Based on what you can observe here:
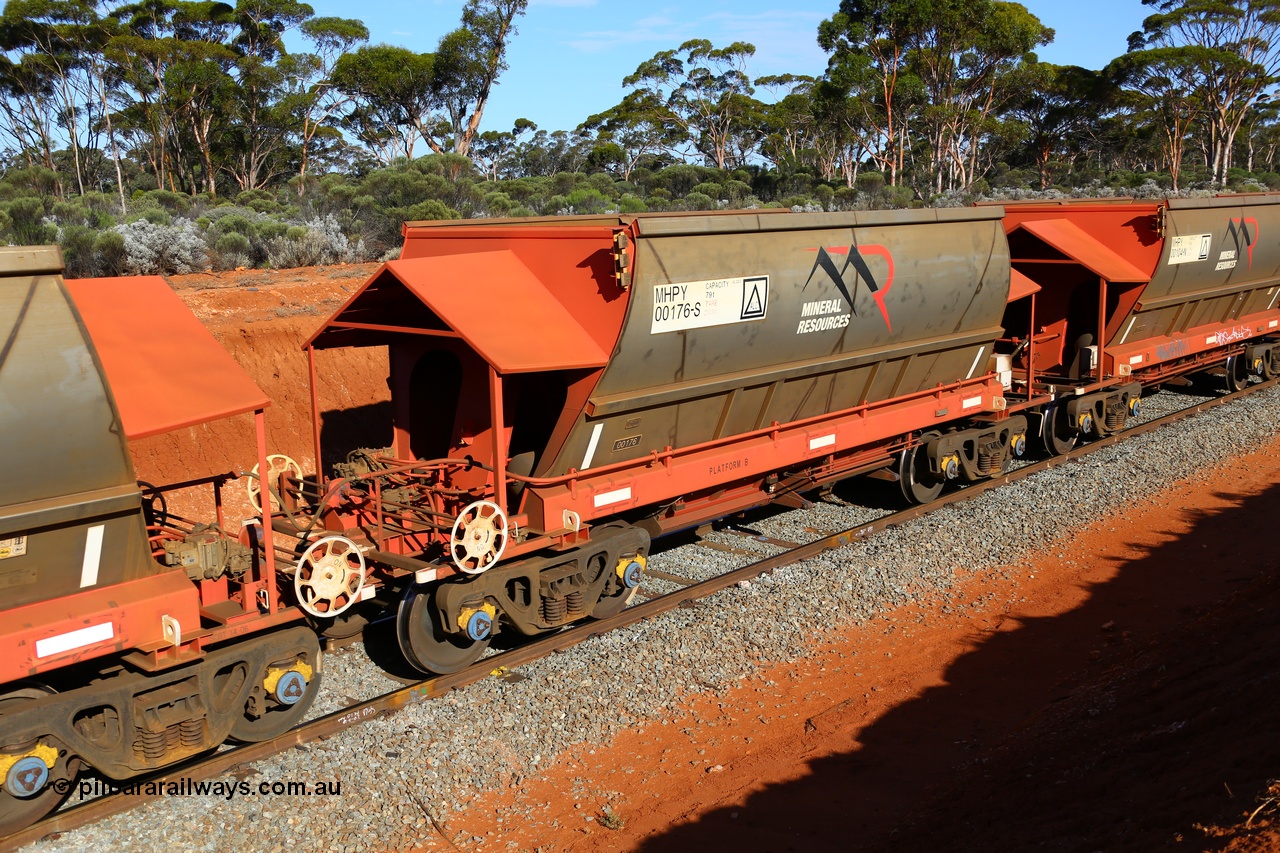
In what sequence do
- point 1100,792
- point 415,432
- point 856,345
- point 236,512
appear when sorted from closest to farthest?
1. point 1100,792
2. point 415,432
3. point 856,345
4. point 236,512

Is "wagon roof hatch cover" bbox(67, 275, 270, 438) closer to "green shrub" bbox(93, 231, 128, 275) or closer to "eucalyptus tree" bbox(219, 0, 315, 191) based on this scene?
"green shrub" bbox(93, 231, 128, 275)

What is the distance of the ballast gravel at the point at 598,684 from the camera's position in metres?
5.92

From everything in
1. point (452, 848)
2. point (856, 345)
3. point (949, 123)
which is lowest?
point (452, 848)

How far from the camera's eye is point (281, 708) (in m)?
6.94

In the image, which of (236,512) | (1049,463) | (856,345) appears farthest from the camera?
(1049,463)

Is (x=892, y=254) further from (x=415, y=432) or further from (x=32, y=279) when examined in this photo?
(x=32, y=279)

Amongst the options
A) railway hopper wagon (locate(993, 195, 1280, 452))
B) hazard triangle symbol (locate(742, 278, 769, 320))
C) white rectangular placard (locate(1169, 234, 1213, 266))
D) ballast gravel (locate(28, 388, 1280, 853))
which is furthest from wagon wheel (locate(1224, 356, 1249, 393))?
hazard triangle symbol (locate(742, 278, 769, 320))

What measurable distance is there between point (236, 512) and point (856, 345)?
7.51m

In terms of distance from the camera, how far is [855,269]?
396 inches

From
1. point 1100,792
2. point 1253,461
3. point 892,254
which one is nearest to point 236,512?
point 892,254

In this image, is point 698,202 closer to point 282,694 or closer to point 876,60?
point 876,60

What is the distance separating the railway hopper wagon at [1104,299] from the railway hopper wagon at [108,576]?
9757mm

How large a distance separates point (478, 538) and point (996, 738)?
3759mm

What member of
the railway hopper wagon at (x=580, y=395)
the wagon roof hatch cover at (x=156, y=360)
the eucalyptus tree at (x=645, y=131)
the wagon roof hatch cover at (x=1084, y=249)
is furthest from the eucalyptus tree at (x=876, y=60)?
the wagon roof hatch cover at (x=156, y=360)
